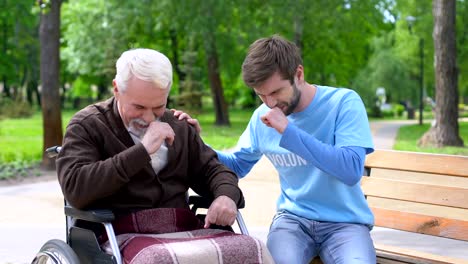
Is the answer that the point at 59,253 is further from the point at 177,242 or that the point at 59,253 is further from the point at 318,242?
the point at 318,242

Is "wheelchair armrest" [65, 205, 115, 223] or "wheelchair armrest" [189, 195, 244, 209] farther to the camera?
"wheelchair armrest" [189, 195, 244, 209]

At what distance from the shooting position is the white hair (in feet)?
10.5

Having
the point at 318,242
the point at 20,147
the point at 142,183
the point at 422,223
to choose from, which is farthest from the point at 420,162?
the point at 20,147

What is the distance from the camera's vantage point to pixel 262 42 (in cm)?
349

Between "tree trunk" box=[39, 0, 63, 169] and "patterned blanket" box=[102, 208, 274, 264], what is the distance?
32.0ft

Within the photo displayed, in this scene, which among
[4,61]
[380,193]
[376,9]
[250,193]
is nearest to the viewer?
[380,193]

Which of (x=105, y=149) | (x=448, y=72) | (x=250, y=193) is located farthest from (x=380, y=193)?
(x=448, y=72)

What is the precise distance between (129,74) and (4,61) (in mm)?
36377

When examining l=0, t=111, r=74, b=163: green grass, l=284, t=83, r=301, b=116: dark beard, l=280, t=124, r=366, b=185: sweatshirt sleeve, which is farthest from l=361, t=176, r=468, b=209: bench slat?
l=0, t=111, r=74, b=163: green grass

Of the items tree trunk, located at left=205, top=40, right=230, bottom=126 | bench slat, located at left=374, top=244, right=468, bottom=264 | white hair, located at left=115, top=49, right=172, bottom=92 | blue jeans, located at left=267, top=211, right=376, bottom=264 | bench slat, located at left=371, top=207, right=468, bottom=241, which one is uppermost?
white hair, located at left=115, top=49, right=172, bottom=92

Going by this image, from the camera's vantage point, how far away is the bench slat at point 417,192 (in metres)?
4.09

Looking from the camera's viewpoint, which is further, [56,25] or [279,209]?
[56,25]

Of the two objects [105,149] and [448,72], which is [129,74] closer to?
[105,149]

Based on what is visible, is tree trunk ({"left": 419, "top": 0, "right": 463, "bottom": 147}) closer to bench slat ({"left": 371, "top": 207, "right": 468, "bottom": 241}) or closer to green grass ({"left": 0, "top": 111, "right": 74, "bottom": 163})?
green grass ({"left": 0, "top": 111, "right": 74, "bottom": 163})
